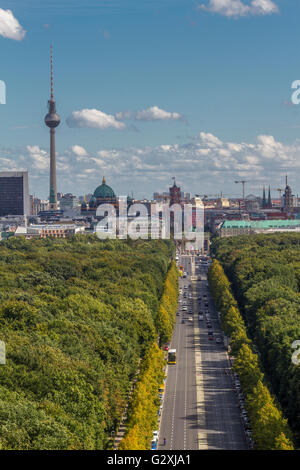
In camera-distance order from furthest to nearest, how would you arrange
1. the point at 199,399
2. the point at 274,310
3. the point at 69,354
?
the point at 274,310 → the point at 199,399 → the point at 69,354

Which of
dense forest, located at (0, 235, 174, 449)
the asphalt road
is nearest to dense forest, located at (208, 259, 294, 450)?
the asphalt road

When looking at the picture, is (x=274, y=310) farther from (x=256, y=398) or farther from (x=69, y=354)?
(x=69, y=354)

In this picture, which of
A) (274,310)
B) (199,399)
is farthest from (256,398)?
(274,310)

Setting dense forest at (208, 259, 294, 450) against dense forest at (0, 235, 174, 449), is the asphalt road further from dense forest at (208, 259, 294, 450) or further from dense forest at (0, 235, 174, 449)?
dense forest at (0, 235, 174, 449)

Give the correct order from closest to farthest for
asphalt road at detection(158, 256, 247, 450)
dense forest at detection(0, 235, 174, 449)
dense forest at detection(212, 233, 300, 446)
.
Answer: dense forest at detection(0, 235, 174, 449) < asphalt road at detection(158, 256, 247, 450) < dense forest at detection(212, 233, 300, 446)

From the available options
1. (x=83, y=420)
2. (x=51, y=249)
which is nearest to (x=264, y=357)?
(x=83, y=420)

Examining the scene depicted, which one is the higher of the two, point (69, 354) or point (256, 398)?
point (69, 354)

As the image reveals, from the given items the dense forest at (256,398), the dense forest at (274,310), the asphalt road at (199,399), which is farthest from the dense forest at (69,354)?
the dense forest at (274,310)
